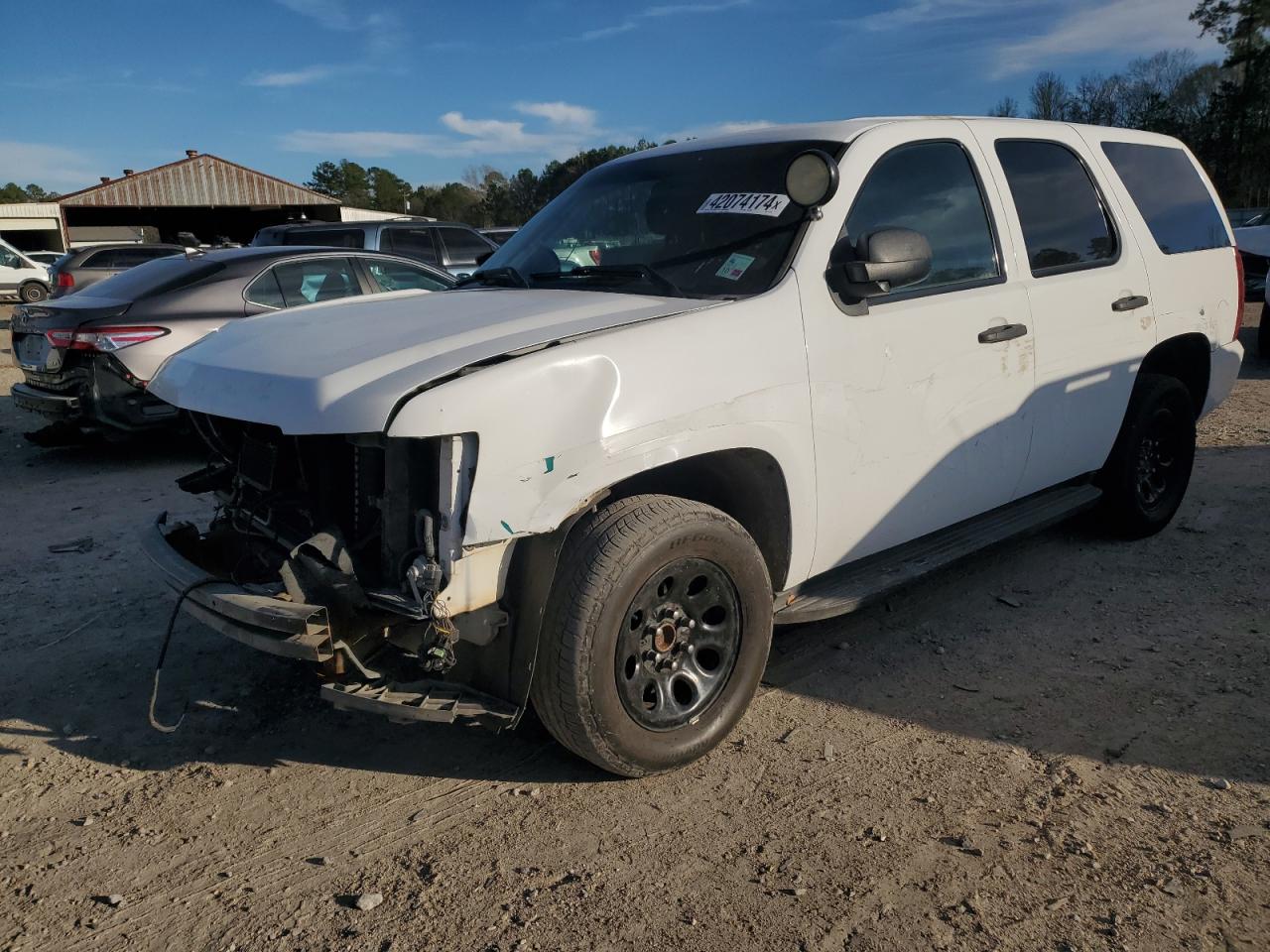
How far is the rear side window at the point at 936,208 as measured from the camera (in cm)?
354

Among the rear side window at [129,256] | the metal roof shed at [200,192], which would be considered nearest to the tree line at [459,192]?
the metal roof shed at [200,192]

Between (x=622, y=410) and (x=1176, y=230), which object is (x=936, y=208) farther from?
(x=1176, y=230)

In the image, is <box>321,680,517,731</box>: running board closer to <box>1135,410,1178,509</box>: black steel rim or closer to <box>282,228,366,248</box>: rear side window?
<box>1135,410,1178,509</box>: black steel rim

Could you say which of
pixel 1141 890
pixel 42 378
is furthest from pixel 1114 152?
pixel 42 378

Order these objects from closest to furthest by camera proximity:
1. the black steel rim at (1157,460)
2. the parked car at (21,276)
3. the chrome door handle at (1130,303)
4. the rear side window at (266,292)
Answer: the chrome door handle at (1130,303)
the black steel rim at (1157,460)
the rear side window at (266,292)
the parked car at (21,276)

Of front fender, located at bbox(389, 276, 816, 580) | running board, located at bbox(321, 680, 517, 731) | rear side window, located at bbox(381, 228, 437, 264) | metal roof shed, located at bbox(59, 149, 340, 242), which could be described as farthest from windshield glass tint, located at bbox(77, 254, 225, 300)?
metal roof shed, located at bbox(59, 149, 340, 242)

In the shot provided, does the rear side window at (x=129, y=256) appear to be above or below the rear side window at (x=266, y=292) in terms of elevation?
above

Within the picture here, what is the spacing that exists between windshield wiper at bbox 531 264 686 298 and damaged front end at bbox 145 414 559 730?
1.14 m

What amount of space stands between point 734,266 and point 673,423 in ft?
2.64

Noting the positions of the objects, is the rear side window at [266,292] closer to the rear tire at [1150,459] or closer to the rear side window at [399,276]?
the rear side window at [399,276]

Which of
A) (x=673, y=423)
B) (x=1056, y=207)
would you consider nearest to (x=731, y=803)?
(x=673, y=423)

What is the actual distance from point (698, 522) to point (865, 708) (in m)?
1.17

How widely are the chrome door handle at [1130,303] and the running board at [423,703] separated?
3.36m

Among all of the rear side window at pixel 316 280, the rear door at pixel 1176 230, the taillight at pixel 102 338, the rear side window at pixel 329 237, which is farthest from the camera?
the rear side window at pixel 329 237
